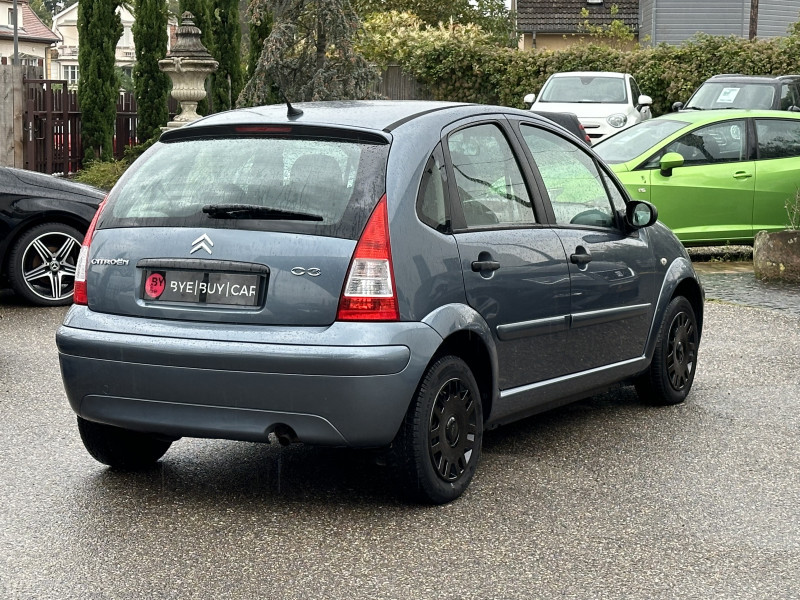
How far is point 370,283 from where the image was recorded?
4941mm

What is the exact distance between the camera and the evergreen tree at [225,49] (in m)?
29.7

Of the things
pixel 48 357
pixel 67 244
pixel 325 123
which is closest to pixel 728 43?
pixel 67 244

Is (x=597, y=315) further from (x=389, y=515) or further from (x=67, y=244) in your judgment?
(x=67, y=244)

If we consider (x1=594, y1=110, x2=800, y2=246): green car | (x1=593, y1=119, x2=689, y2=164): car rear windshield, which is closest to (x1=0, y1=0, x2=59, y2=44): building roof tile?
(x1=593, y1=119, x2=689, y2=164): car rear windshield

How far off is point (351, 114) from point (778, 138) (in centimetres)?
1021

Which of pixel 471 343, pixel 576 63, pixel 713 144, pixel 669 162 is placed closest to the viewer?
pixel 471 343

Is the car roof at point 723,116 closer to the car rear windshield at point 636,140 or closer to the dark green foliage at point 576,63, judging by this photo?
the car rear windshield at point 636,140

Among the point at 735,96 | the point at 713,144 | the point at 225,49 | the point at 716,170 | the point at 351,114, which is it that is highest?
the point at 225,49

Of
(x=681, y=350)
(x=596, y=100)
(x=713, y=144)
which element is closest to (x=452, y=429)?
(x=681, y=350)

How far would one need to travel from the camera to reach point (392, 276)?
498cm

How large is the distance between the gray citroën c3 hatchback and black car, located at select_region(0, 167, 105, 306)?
5.16 metres

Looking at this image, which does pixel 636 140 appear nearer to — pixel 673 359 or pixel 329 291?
pixel 673 359

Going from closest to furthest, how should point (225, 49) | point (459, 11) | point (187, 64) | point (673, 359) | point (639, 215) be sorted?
point (639, 215), point (673, 359), point (187, 64), point (225, 49), point (459, 11)

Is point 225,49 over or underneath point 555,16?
underneath
